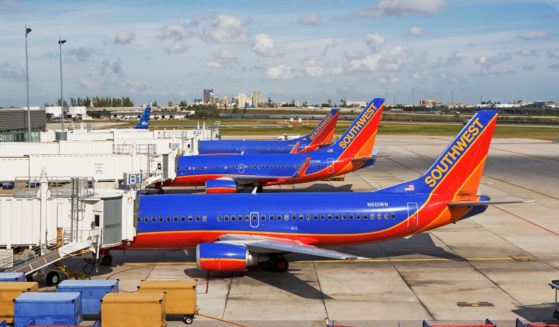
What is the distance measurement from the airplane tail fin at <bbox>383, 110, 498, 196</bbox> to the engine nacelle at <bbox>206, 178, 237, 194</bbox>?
1982 cm

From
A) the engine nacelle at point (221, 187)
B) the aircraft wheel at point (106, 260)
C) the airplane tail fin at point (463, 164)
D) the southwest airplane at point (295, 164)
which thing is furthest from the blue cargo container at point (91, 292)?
the southwest airplane at point (295, 164)

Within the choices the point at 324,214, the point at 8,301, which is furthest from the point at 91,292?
the point at 324,214

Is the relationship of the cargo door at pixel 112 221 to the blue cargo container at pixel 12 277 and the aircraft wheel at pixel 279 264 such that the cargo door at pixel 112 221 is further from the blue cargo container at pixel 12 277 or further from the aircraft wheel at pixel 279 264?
the aircraft wheel at pixel 279 264

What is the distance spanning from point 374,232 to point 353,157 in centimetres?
2457

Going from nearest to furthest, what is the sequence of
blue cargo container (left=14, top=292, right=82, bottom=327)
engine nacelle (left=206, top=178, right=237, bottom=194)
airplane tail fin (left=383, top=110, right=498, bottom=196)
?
blue cargo container (left=14, top=292, right=82, bottom=327)
airplane tail fin (left=383, top=110, right=498, bottom=196)
engine nacelle (left=206, top=178, right=237, bottom=194)

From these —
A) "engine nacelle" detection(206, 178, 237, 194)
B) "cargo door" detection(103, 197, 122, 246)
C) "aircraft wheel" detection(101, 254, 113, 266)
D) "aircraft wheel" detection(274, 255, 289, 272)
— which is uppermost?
"cargo door" detection(103, 197, 122, 246)

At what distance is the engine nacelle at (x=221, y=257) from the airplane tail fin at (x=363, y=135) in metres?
28.5

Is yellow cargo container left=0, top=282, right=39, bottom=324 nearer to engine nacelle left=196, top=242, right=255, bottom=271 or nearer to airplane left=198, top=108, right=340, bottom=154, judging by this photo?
engine nacelle left=196, top=242, right=255, bottom=271

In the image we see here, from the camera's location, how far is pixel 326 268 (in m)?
31.4

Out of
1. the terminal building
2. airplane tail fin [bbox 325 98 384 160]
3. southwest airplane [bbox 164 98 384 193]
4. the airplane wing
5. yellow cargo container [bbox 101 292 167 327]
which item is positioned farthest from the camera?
the terminal building

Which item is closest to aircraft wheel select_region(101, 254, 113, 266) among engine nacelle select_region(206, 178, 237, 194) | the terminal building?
engine nacelle select_region(206, 178, 237, 194)

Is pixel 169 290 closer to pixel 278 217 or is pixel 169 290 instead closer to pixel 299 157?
pixel 278 217

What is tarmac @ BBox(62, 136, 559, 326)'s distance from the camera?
2423 centimetres

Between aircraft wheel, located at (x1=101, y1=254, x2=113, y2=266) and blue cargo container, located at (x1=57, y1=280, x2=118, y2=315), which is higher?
blue cargo container, located at (x1=57, y1=280, x2=118, y2=315)
